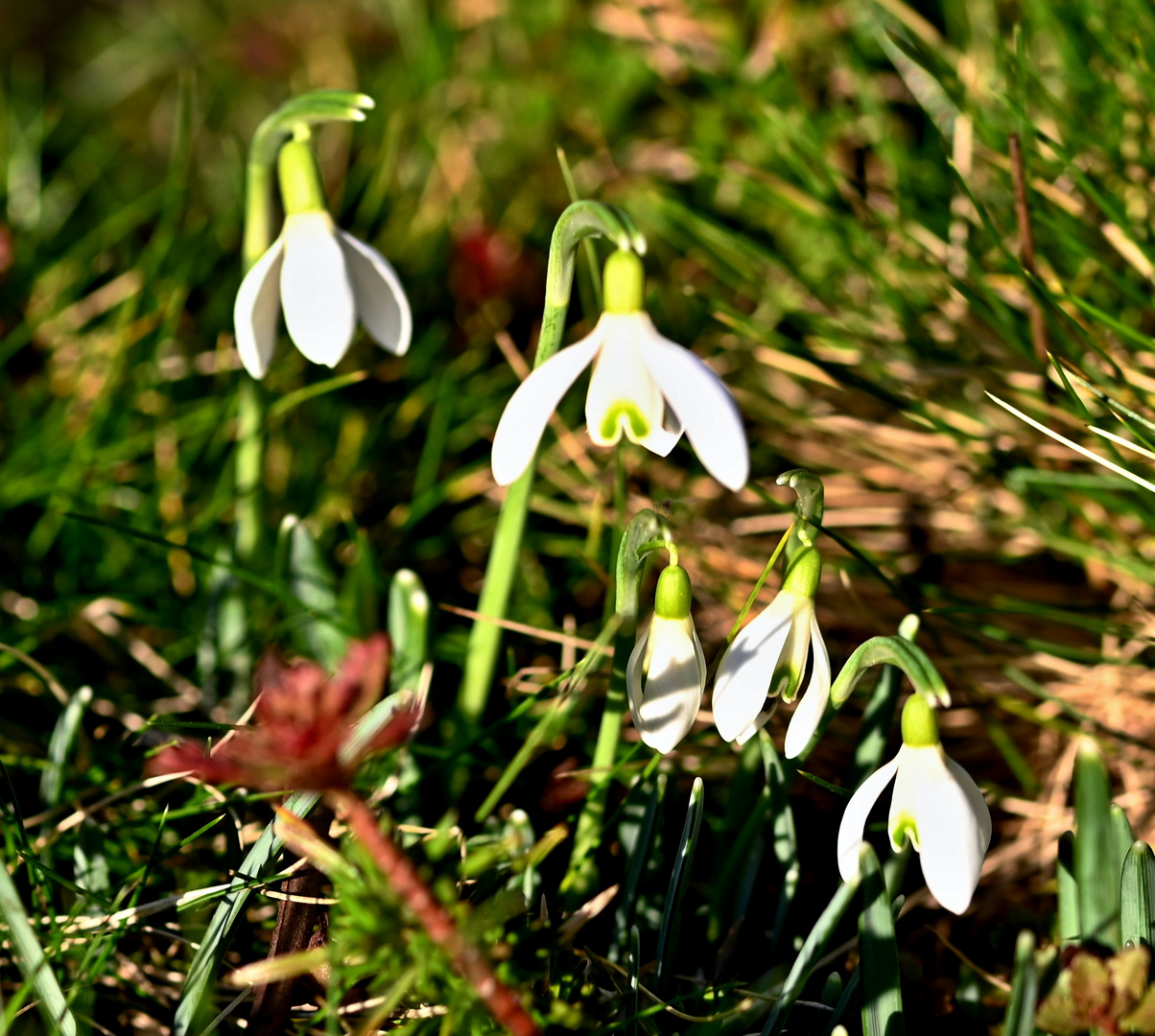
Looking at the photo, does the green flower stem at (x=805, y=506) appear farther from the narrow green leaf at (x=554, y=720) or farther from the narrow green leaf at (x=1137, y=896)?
the narrow green leaf at (x=1137, y=896)

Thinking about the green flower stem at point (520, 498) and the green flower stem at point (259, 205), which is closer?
the green flower stem at point (520, 498)

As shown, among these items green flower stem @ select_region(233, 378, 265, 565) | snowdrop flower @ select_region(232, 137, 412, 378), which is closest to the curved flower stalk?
snowdrop flower @ select_region(232, 137, 412, 378)

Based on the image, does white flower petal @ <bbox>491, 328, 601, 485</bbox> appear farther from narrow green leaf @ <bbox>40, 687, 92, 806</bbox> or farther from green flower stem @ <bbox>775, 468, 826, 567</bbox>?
narrow green leaf @ <bbox>40, 687, 92, 806</bbox>

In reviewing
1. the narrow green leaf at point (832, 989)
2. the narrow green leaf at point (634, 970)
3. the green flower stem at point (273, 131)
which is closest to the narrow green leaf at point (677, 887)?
the narrow green leaf at point (634, 970)

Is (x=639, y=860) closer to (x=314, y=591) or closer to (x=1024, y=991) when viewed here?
(x=1024, y=991)

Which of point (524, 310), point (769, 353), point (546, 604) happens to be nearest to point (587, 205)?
point (546, 604)

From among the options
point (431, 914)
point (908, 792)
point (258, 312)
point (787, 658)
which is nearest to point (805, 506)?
point (787, 658)

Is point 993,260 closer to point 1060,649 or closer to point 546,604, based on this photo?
point 1060,649
